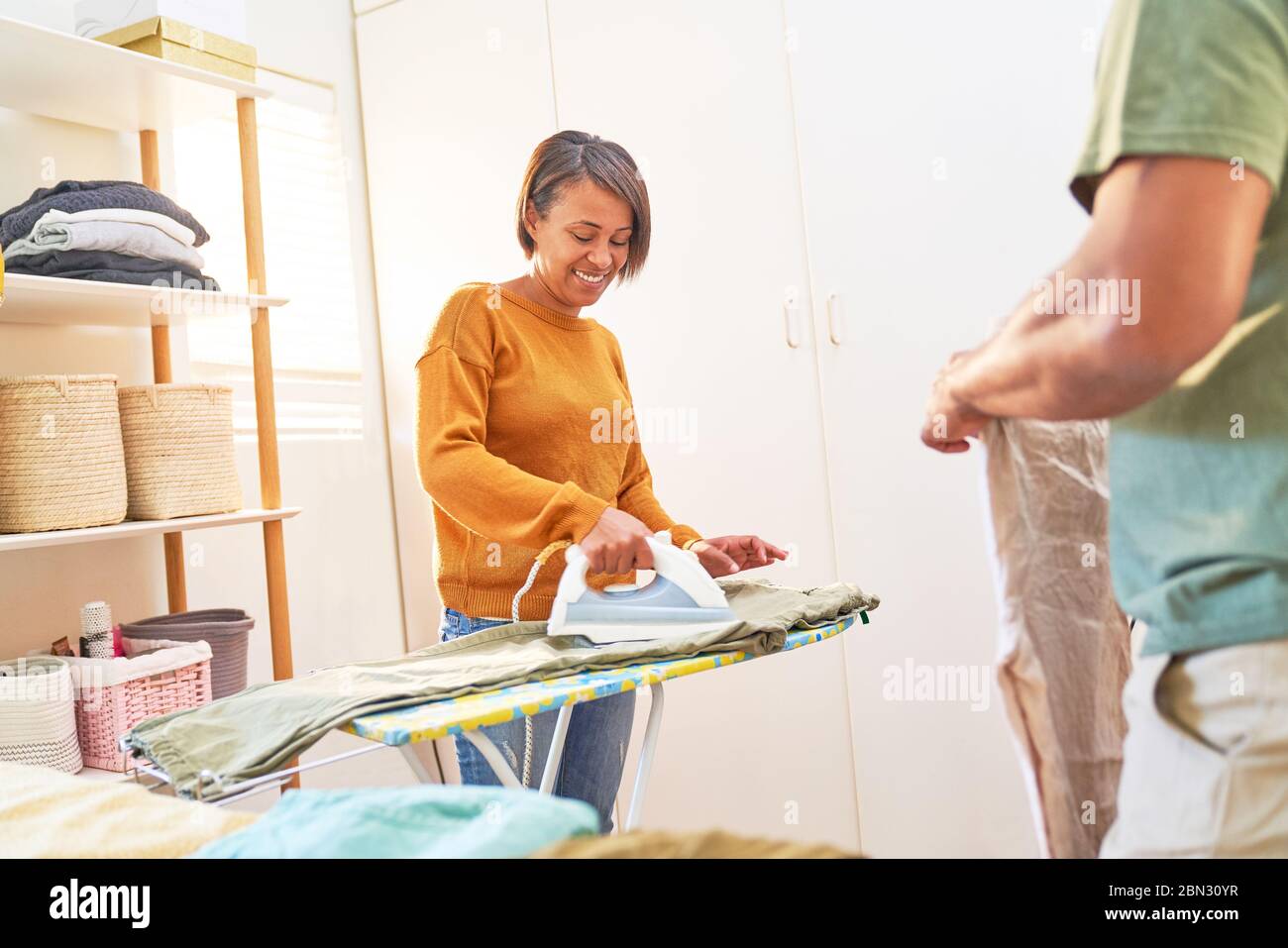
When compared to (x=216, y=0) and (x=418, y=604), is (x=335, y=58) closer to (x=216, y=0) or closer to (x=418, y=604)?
(x=216, y=0)

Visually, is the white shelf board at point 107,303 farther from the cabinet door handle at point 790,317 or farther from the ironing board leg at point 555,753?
the ironing board leg at point 555,753

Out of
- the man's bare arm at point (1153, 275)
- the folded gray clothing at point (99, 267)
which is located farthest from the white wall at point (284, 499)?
the man's bare arm at point (1153, 275)

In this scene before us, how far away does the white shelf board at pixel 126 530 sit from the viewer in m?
1.85

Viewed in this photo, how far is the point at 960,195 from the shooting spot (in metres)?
2.09

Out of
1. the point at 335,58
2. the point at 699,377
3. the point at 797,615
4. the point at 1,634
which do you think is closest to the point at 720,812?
the point at 699,377

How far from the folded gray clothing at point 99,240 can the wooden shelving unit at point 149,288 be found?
69 millimetres

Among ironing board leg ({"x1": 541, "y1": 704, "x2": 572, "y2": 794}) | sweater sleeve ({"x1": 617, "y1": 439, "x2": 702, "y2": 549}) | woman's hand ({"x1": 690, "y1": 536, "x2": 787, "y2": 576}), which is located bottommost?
ironing board leg ({"x1": 541, "y1": 704, "x2": 572, "y2": 794})

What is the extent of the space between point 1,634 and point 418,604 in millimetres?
1022

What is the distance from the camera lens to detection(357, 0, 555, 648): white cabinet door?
2676 mm

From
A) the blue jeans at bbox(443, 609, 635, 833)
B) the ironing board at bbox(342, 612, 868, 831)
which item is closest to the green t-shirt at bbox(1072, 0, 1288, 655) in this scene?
the ironing board at bbox(342, 612, 868, 831)

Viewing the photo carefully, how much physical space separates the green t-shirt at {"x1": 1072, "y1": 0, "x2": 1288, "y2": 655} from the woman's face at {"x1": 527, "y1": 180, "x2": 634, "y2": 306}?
34.9 inches

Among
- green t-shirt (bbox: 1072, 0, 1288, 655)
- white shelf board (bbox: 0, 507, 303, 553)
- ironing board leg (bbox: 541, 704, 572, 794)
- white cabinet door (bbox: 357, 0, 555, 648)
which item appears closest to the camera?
green t-shirt (bbox: 1072, 0, 1288, 655)

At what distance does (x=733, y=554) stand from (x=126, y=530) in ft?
3.41

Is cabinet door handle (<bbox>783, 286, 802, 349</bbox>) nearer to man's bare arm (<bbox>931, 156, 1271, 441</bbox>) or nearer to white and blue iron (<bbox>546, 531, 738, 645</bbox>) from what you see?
white and blue iron (<bbox>546, 531, 738, 645</bbox>)
